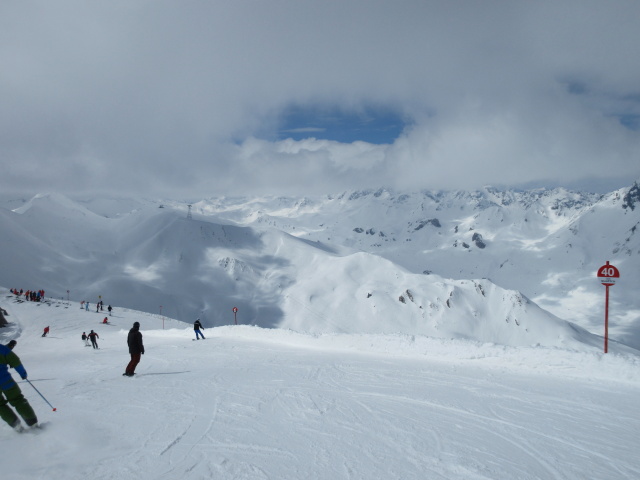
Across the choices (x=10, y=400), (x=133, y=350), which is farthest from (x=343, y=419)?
(x=133, y=350)

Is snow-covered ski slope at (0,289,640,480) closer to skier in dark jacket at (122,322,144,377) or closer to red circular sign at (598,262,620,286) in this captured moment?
skier in dark jacket at (122,322,144,377)

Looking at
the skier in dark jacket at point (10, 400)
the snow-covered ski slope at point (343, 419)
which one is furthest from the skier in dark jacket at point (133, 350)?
the skier in dark jacket at point (10, 400)

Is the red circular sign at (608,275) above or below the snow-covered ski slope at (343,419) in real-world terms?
above

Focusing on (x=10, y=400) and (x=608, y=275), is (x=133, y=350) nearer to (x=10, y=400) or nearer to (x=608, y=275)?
(x=10, y=400)

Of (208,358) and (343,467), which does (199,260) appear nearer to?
(208,358)

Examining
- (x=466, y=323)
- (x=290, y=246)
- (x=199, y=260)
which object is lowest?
(x=466, y=323)

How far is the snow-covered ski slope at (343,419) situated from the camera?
6.40 meters

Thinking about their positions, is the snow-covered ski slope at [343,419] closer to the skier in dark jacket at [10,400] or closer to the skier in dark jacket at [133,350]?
the skier in dark jacket at [10,400]

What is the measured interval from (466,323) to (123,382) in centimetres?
13615

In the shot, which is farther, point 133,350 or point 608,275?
point 608,275

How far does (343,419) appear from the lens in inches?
343

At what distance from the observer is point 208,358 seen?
1747 cm

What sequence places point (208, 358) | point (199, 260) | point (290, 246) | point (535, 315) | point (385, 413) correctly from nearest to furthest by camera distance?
point (385, 413), point (208, 358), point (535, 315), point (199, 260), point (290, 246)

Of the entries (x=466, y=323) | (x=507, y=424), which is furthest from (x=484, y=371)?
(x=466, y=323)
